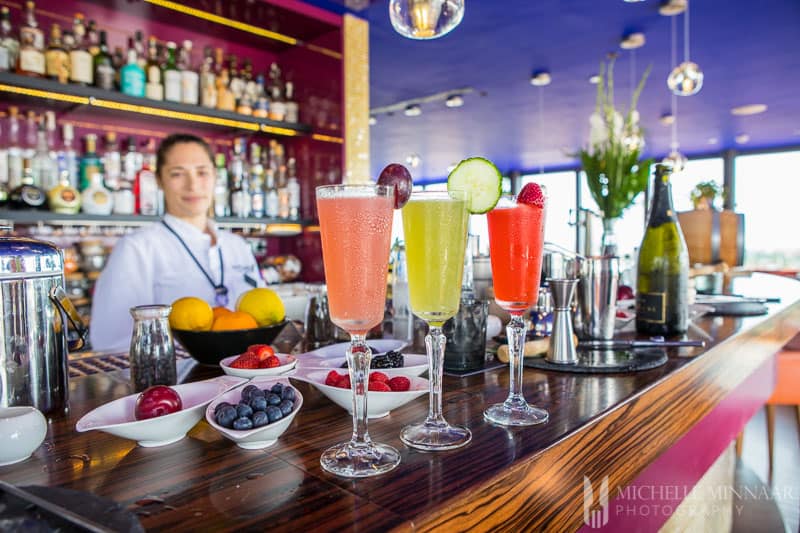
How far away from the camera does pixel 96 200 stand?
2.71 m

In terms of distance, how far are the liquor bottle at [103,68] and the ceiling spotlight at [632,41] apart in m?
4.24

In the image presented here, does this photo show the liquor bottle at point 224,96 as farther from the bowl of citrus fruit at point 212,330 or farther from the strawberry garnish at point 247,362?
the strawberry garnish at point 247,362

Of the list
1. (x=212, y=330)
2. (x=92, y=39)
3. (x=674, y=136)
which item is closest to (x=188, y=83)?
(x=92, y=39)

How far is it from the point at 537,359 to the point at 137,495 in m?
0.93

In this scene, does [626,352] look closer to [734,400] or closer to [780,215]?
[734,400]

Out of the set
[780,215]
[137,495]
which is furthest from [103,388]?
[780,215]

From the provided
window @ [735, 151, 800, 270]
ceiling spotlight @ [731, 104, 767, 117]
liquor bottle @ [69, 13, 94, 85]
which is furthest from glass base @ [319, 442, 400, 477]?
window @ [735, 151, 800, 270]

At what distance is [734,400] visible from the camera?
1.87m

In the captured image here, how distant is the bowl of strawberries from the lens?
1.04 m

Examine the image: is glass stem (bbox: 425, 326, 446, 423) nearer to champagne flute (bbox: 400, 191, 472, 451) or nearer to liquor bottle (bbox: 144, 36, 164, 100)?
champagne flute (bbox: 400, 191, 472, 451)

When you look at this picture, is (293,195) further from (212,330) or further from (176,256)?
(212,330)

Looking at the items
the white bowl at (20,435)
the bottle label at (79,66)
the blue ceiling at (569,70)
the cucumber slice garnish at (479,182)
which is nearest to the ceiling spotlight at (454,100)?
the blue ceiling at (569,70)

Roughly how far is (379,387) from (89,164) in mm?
2598

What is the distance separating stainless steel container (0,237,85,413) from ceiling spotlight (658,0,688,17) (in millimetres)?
4692
